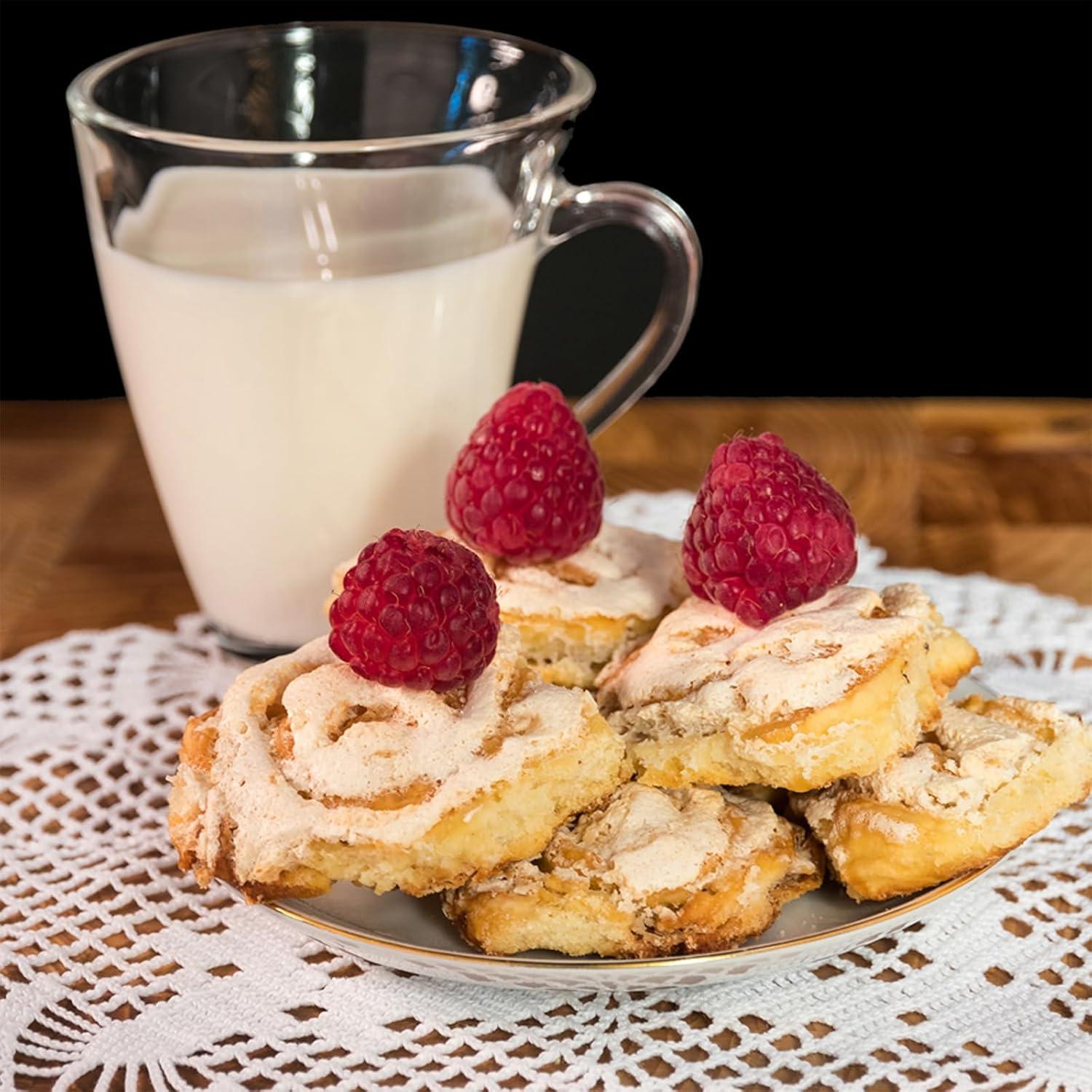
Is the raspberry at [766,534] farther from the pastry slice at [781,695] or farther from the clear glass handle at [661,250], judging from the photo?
the clear glass handle at [661,250]

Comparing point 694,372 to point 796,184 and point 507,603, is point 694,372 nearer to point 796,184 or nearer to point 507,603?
point 796,184

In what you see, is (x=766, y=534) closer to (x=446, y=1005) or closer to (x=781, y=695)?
(x=781, y=695)

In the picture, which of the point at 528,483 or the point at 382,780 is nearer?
the point at 382,780

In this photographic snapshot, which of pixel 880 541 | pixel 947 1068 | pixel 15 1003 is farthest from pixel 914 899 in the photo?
pixel 880 541

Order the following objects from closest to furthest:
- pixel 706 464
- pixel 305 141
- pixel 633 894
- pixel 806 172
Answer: pixel 633 894 < pixel 305 141 < pixel 706 464 < pixel 806 172

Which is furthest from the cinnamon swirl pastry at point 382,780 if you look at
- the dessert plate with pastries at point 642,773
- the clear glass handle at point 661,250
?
the clear glass handle at point 661,250

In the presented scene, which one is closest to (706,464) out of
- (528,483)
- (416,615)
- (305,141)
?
(305,141)

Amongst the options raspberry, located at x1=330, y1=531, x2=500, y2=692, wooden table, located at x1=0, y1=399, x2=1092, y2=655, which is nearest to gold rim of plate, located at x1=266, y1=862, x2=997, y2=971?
raspberry, located at x1=330, y1=531, x2=500, y2=692
